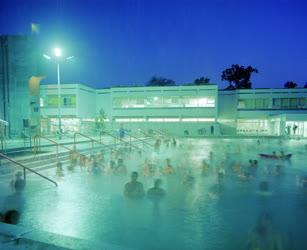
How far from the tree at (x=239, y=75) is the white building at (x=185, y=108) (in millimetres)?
20727

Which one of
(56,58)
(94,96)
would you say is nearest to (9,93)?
(56,58)

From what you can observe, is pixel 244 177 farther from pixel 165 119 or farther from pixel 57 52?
pixel 165 119

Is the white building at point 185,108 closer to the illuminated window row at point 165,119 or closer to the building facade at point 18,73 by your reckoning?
the illuminated window row at point 165,119

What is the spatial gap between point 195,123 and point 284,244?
3762 centimetres

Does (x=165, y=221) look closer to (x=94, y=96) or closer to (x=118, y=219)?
(x=118, y=219)

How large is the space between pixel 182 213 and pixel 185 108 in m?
36.4

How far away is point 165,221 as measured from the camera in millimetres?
5387

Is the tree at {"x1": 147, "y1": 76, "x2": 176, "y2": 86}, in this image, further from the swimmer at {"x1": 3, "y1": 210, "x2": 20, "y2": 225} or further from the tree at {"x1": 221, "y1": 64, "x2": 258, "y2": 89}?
the swimmer at {"x1": 3, "y1": 210, "x2": 20, "y2": 225}

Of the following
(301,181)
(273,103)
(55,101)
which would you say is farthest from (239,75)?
(301,181)

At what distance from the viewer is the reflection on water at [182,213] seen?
14.8 feet

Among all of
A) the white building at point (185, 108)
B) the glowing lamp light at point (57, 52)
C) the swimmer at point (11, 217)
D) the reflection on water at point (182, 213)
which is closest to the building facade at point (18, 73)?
the glowing lamp light at point (57, 52)

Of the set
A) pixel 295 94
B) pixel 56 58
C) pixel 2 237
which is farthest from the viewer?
pixel 295 94

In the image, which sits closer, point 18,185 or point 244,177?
point 18,185

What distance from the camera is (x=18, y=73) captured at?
95.1ft
